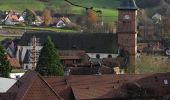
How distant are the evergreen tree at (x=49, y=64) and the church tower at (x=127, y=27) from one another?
16.3m

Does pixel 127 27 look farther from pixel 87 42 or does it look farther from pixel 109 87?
pixel 109 87

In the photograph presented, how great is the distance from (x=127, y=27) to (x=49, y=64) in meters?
19.4

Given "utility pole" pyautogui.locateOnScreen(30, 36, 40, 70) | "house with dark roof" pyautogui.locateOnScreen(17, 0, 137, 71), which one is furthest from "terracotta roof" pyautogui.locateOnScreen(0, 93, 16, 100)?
"house with dark roof" pyautogui.locateOnScreen(17, 0, 137, 71)

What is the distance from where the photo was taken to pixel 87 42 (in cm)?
7675

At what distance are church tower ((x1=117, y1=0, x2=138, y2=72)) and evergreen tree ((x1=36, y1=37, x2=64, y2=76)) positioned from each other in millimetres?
16251

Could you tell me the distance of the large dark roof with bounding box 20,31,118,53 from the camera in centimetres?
7531

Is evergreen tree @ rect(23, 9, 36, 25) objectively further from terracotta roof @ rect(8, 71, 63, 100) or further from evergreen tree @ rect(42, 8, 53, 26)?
terracotta roof @ rect(8, 71, 63, 100)

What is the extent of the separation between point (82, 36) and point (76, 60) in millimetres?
6143

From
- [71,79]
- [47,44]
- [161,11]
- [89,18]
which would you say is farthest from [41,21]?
[71,79]

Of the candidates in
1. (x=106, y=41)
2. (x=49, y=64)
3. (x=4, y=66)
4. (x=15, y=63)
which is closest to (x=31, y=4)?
(x=106, y=41)

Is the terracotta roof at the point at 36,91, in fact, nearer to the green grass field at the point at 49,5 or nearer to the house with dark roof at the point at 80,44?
the house with dark roof at the point at 80,44

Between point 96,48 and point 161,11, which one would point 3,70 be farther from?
point 161,11

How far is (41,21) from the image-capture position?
125 meters

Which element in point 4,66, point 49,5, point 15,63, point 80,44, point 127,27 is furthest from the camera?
point 49,5
